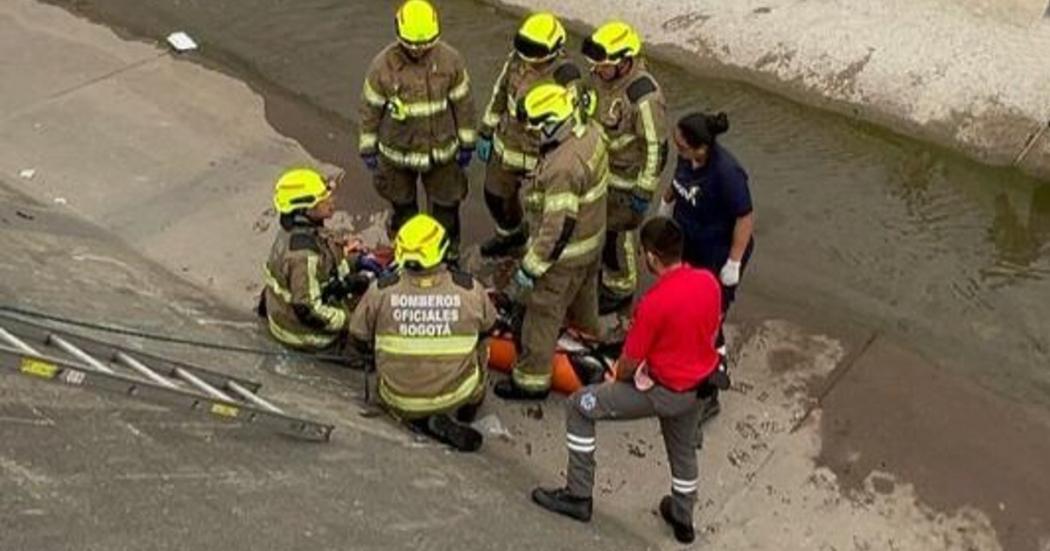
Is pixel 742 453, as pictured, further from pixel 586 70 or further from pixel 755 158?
pixel 586 70

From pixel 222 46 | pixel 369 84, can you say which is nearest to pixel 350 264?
pixel 369 84

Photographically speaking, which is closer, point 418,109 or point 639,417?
point 639,417

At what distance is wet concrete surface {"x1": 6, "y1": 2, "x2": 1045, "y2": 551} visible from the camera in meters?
6.14

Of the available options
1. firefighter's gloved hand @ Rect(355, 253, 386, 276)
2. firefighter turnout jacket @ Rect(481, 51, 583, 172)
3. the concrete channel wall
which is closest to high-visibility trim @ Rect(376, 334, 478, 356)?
firefighter's gloved hand @ Rect(355, 253, 386, 276)

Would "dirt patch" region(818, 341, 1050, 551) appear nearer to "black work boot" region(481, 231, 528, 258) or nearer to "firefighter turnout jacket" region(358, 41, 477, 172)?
"black work boot" region(481, 231, 528, 258)

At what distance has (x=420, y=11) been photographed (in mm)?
6707

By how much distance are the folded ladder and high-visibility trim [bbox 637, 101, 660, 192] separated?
6.93ft

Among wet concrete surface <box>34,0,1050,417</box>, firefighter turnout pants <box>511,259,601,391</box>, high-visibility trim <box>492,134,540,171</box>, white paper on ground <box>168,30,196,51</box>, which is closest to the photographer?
firefighter turnout pants <box>511,259,601,391</box>

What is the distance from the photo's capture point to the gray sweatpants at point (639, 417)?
215 inches

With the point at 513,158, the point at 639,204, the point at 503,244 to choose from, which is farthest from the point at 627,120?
the point at 503,244

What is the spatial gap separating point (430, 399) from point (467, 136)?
1826mm

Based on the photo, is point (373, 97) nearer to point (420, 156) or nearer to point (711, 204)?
point (420, 156)

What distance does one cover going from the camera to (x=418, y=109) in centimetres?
707

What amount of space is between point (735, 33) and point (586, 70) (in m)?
1.29
